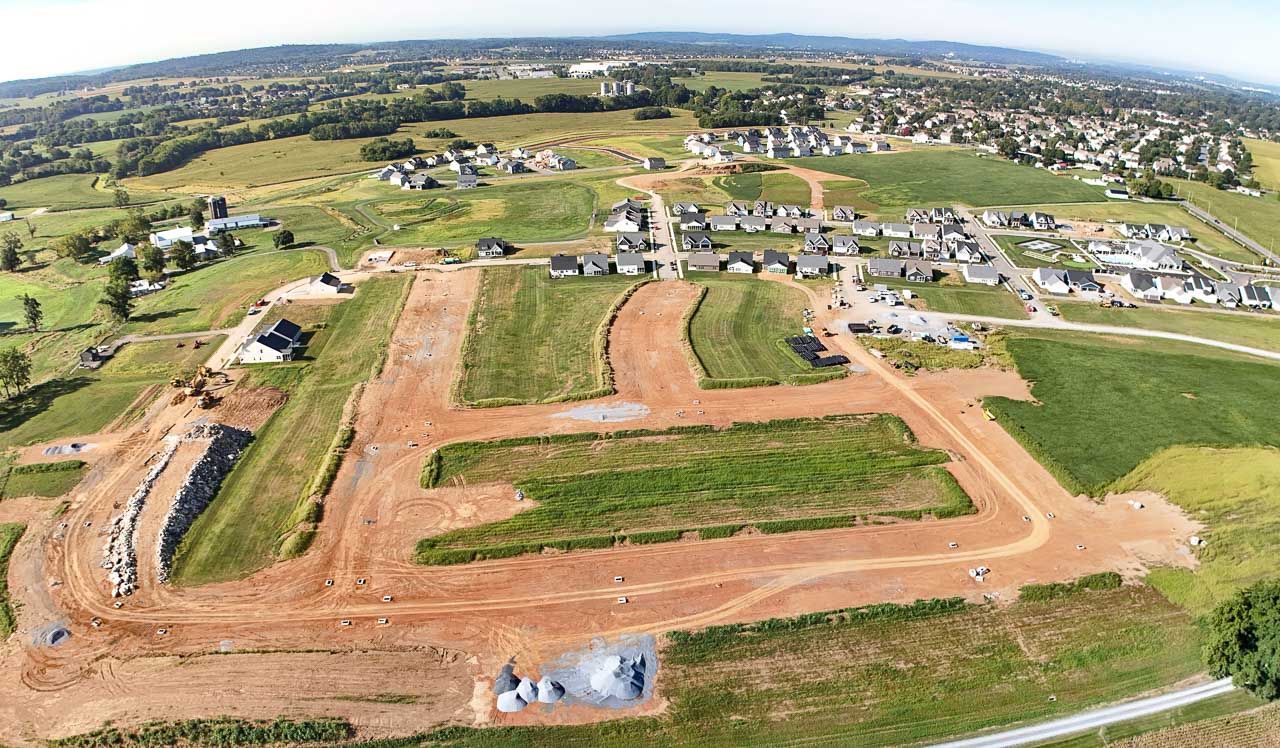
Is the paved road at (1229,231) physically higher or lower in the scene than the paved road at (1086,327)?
higher

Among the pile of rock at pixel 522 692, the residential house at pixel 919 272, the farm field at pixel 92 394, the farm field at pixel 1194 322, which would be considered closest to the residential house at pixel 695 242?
the residential house at pixel 919 272

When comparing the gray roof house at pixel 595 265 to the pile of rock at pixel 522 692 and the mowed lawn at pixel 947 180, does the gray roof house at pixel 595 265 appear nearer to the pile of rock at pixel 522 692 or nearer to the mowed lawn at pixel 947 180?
the mowed lawn at pixel 947 180

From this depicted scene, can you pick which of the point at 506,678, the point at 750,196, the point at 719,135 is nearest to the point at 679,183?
the point at 750,196

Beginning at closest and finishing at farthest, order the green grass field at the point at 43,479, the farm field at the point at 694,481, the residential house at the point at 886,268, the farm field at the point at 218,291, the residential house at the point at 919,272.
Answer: the farm field at the point at 694,481 < the green grass field at the point at 43,479 < the farm field at the point at 218,291 < the residential house at the point at 919,272 < the residential house at the point at 886,268

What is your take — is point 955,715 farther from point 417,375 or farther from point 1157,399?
point 417,375

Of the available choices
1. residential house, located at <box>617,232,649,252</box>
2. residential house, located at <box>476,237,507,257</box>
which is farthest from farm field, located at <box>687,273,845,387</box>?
residential house, located at <box>476,237,507,257</box>

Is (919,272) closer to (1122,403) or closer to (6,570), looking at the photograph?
(1122,403)
